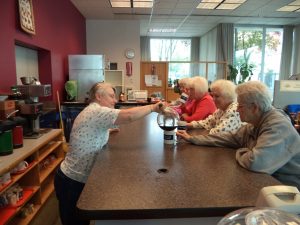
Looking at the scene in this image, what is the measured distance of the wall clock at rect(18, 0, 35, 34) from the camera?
315 centimetres

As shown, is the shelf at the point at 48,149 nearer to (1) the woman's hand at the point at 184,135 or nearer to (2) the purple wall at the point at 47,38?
(2) the purple wall at the point at 47,38

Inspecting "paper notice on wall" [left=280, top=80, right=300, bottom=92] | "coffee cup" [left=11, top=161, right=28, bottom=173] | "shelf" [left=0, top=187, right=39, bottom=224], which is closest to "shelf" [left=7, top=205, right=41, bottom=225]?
"shelf" [left=0, top=187, right=39, bottom=224]

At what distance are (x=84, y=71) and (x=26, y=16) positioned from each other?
2.20m

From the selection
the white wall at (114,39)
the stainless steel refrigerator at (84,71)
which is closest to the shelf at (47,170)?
the stainless steel refrigerator at (84,71)

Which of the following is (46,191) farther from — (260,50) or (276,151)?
(260,50)

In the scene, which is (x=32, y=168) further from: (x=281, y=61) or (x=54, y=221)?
(x=281, y=61)

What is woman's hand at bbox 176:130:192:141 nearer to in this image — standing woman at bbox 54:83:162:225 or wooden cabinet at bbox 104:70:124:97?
standing woman at bbox 54:83:162:225

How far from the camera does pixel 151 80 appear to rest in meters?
7.09

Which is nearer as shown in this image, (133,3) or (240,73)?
(133,3)

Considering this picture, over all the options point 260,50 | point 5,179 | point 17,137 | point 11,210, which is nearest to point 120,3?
point 17,137

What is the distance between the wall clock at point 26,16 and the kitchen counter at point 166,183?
92.5 inches

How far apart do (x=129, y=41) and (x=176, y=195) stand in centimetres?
650

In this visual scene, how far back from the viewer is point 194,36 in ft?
34.6

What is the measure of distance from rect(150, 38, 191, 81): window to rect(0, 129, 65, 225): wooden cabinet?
801 centimetres
